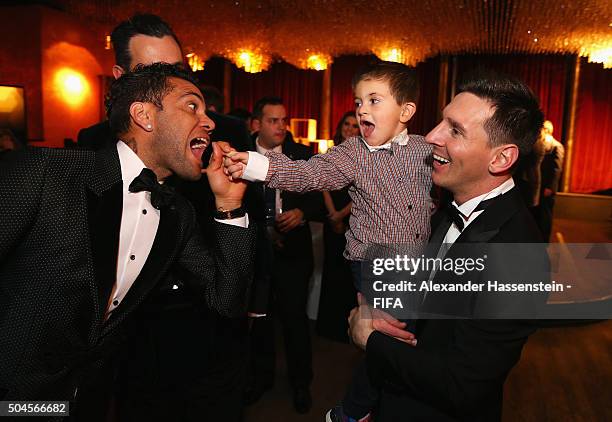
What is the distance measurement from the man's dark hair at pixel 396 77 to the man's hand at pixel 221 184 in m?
0.76

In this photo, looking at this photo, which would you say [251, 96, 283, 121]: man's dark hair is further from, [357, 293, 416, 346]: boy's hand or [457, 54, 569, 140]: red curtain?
[457, 54, 569, 140]: red curtain

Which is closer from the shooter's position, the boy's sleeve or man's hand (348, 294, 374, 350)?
man's hand (348, 294, 374, 350)

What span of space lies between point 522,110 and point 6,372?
1.66 metres

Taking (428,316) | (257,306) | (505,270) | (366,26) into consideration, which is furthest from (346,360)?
(366,26)

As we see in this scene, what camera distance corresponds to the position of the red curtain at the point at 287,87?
12655 millimetres

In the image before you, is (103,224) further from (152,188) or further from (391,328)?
(391,328)

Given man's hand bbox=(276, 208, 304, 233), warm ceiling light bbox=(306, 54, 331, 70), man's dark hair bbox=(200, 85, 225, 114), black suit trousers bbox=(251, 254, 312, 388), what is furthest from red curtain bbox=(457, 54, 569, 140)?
black suit trousers bbox=(251, 254, 312, 388)

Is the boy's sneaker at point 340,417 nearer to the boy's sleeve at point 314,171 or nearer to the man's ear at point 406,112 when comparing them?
the boy's sleeve at point 314,171

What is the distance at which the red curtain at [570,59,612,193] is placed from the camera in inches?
421

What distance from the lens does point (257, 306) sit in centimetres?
228

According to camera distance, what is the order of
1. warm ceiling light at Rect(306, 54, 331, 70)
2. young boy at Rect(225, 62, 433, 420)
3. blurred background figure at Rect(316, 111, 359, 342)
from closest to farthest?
young boy at Rect(225, 62, 433, 420) → blurred background figure at Rect(316, 111, 359, 342) → warm ceiling light at Rect(306, 54, 331, 70)

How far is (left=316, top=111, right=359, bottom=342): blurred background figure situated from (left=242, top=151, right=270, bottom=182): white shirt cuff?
218 cm

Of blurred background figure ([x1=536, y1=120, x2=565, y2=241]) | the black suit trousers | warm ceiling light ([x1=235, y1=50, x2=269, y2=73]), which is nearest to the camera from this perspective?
the black suit trousers

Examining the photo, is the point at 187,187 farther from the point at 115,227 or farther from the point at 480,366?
the point at 480,366
